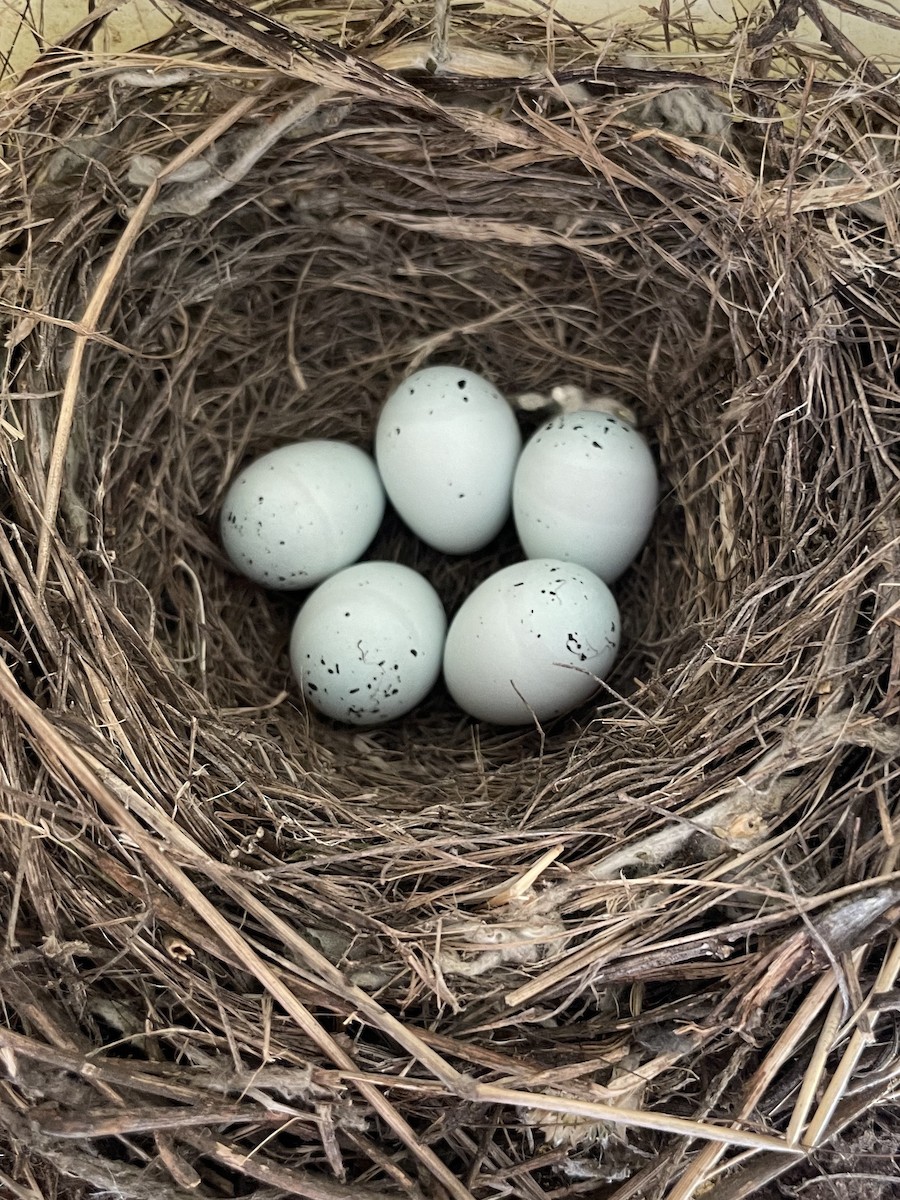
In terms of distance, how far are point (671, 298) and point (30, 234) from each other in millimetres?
727

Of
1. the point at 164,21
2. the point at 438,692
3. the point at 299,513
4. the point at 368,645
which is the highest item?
the point at 164,21

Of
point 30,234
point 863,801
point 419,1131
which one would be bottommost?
point 419,1131

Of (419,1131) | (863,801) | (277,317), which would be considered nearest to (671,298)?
(277,317)

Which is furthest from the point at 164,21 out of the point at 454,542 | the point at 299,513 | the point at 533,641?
the point at 533,641

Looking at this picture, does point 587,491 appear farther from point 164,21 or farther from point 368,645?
point 164,21

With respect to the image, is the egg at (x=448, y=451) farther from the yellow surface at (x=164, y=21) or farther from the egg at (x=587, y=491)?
the yellow surface at (x=164, y=21)

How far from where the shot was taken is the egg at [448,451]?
4.05ft

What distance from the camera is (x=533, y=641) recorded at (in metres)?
1.12

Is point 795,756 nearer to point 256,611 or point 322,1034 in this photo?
point 322,1034

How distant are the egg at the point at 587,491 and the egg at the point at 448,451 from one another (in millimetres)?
37

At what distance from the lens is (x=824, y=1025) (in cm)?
83

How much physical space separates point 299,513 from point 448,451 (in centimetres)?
20

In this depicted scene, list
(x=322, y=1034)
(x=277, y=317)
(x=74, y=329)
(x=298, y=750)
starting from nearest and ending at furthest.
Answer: (x=322, y=1034) → (x=74, y=329) → (x=298, y=750) → (x=277, y=317)

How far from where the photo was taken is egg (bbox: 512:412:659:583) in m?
1.20
